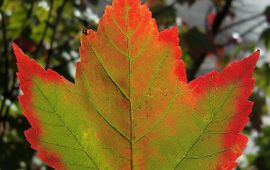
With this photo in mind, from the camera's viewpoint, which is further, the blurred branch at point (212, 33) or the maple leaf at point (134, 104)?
the blurred branch at point (212, 33)

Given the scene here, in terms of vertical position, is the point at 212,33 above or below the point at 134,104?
above

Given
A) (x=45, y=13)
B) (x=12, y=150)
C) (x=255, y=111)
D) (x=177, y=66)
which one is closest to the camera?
(x=177, y=66)

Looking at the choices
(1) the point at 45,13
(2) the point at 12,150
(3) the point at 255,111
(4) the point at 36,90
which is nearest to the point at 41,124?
(4) the point at 36,90

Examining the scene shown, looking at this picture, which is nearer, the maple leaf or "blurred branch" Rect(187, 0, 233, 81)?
the maple leaf

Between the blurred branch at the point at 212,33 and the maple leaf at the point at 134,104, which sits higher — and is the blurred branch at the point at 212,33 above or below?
above

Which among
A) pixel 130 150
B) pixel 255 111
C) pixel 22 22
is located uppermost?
pixel 22 22

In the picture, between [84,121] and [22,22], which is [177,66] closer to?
[84,121]

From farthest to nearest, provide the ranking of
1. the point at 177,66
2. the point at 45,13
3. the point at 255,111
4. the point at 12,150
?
the point at 255,111 → the point at 45,13 → the point at 12,150 → the point at 177,66

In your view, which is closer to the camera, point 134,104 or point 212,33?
point 134,104
